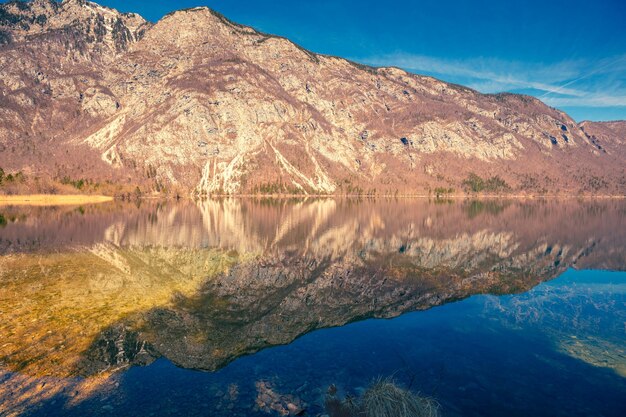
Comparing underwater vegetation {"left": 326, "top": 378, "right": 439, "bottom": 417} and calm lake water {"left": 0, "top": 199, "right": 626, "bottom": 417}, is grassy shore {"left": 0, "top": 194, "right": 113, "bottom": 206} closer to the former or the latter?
calm lake water {"left": 0, "top": 199, "right": 626, "bottom": 417}

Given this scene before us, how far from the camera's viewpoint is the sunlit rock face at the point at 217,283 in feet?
64.6

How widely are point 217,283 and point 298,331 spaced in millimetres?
13253

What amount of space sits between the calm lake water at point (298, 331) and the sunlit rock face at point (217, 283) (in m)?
0.19

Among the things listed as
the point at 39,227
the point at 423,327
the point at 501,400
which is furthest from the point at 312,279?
the point at 39,227

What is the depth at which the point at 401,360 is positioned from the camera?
19.1 meters

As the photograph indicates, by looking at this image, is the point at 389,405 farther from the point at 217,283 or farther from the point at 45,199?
the point at 45,199

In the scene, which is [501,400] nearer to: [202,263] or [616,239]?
[202,263]

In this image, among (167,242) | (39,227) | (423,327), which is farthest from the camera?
(39,227)

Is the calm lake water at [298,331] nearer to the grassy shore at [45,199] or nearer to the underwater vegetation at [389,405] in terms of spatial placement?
the underwater vegetation at [389,405]

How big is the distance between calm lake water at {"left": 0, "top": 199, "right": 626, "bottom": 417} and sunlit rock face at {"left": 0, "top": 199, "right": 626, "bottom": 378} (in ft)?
0.61

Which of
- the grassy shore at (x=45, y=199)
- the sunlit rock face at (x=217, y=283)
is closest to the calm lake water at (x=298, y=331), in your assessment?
the sunlit rock face at (x=217, y=283)

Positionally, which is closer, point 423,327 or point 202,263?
point 423,327

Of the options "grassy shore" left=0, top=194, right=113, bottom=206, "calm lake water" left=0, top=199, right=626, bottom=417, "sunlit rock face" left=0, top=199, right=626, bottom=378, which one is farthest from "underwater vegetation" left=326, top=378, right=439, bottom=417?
"grassy shore" left=0, top=194, right=113, bottom=206

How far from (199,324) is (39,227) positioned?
69.0 m
